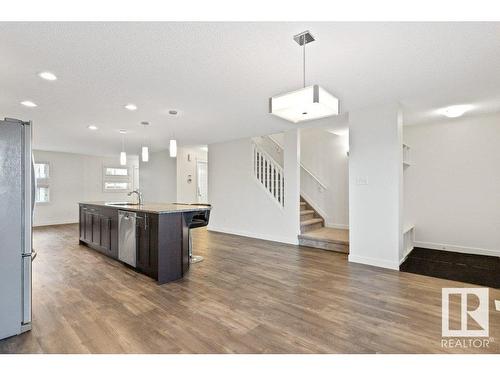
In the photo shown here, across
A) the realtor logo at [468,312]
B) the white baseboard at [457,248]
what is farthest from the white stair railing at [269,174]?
the realtor logo at [468,312]

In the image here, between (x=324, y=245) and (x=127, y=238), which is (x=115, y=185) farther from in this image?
(x=324, y=245)

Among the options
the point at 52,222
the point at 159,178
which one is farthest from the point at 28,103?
the point at 52,222

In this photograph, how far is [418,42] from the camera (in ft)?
6.82

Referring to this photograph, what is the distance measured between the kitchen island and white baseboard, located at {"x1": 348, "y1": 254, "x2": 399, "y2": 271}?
7.73 ft

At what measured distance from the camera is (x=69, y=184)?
8.52 metres

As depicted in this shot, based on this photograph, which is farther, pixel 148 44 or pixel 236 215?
pixel 236 215

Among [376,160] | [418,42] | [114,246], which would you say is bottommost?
[114,246]

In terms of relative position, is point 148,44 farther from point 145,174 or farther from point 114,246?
point 145,174

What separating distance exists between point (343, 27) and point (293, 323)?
2.39 meters

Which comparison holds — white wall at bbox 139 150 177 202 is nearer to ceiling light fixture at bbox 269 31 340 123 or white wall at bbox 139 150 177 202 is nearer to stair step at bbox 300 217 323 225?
stair step at bbox 300 217 323 225

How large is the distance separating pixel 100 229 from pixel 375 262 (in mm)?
4456

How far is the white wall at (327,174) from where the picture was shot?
5.84 meters
